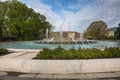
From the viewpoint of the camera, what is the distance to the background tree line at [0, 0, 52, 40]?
37.9 meters

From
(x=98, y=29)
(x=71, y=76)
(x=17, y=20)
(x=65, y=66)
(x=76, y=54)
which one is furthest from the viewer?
(x=98, y=29)

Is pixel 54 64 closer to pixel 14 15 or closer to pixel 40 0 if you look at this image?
pixel 40 0

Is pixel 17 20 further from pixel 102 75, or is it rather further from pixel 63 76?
pixel 102 75

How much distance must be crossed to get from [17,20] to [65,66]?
109 ft

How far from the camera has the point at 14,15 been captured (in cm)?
3834

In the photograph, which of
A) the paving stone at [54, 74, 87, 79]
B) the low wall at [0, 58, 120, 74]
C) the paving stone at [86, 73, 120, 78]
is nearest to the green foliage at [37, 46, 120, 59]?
the low wall at [0, 58, 120, 74]

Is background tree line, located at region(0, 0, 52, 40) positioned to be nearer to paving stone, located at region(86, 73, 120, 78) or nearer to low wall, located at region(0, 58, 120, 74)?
low wall, located at region(0, 58, 120, 74)

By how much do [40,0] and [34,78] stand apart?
3043cm

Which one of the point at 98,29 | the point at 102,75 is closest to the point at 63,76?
the point at 102,75

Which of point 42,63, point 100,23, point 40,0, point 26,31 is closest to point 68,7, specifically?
point 40,0

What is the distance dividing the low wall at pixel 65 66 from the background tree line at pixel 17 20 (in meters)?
31.8

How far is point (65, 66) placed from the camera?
261 inches

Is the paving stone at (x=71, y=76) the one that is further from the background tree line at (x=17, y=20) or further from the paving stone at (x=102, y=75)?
the background tree line at (x=17, y=20)

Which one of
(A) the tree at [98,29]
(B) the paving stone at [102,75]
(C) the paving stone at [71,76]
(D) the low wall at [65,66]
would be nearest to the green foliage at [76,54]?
(D) the low wall at [65,66]
